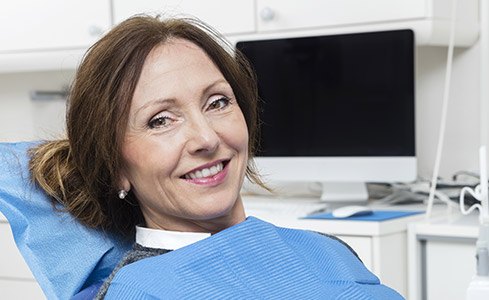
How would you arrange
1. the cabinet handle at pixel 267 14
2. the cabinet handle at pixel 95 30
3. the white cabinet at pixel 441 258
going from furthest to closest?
the cabinet handle at pixel 95 30, the cabinet handle at pixel 267 14, the white cabinet at pixel 441 258

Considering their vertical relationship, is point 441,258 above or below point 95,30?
below

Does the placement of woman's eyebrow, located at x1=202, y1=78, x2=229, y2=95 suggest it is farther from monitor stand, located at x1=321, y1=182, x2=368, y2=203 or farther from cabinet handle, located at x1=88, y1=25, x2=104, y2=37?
cabinet handle, located at x1=88, y1=25, x2=104, y2=37

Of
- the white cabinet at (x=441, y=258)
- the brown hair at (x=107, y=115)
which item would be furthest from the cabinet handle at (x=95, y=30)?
the brown hair at (x=107, y=115)

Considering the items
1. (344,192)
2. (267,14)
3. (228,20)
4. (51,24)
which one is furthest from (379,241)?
(51,24)

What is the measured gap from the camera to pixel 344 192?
8.88ft

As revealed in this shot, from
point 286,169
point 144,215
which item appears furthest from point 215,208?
point 286,169

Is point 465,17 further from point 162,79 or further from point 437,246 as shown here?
point 162,79

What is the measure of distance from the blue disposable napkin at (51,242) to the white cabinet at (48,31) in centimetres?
152

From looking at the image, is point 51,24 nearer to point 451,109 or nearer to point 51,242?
point 451,109

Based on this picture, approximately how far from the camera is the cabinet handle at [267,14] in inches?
106

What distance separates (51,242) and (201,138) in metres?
0.33

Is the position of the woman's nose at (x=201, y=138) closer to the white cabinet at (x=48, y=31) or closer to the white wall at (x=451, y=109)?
the white wall at (x=451, y=109)

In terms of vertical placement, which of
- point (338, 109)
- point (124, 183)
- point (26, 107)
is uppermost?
point (124, 183)

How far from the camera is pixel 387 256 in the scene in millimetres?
2309
